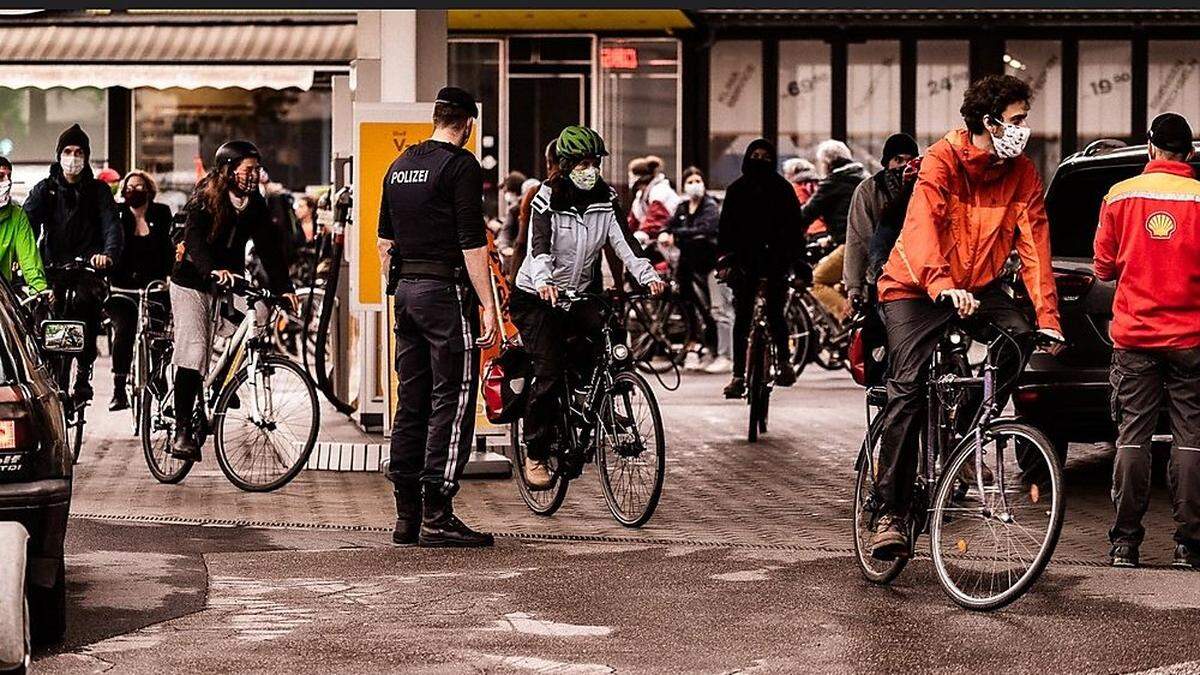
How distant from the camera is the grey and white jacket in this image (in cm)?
1102

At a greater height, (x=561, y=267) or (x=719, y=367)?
(x=561, y=267)

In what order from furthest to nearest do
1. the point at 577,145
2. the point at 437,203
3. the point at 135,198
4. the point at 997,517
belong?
the point at 135,198
the point at 577,145
the point at 437,203
the point at 997,517

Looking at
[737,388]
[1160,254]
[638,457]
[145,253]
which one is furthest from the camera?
[145,253]

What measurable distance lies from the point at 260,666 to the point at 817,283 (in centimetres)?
1335

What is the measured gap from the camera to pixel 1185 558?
9.64 meters

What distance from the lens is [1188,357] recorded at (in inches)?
375

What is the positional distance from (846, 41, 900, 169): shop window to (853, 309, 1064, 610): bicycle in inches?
819

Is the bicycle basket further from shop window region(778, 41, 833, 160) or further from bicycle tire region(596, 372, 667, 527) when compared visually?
shop window region(778, 41, 833, 160)

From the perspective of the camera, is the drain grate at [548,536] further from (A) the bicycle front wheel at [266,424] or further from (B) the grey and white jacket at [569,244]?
(B) the grey and white jacket at [569,244]

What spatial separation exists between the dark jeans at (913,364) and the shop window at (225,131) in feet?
65.4

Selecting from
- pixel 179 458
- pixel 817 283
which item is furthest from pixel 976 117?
pixel 817 283

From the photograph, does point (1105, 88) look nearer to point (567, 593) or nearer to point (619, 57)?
point (619, 57)

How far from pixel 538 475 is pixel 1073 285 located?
2657 mm

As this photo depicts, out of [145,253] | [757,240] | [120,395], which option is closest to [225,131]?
[145,253]
